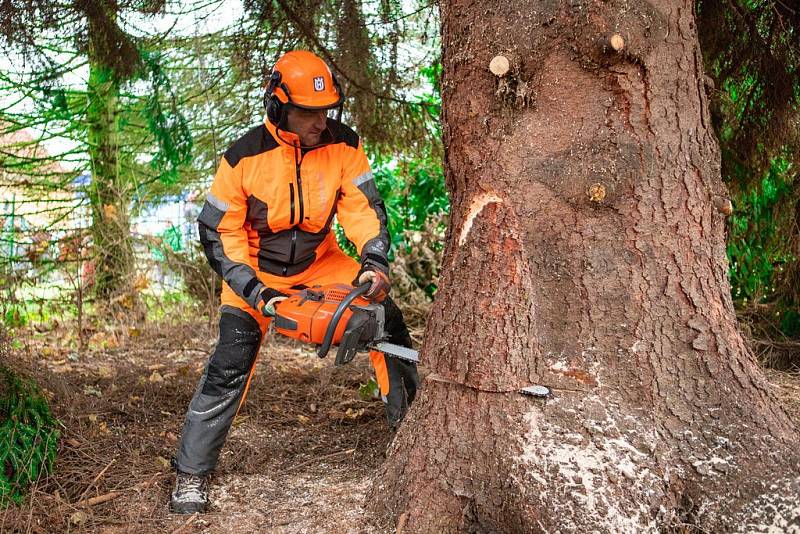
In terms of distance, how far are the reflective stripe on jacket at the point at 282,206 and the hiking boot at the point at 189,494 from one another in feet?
2.65

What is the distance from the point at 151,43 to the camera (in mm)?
4797

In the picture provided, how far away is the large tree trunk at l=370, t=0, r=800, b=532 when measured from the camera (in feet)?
8.07

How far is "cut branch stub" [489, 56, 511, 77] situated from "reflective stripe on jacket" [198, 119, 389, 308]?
3.72 feet

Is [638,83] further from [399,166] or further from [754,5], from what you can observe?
[399,166]

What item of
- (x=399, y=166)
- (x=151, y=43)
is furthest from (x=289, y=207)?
(x=399, y=166)

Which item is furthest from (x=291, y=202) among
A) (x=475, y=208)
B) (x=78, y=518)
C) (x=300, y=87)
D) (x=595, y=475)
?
(x=595, y=475)

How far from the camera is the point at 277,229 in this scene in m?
3.60

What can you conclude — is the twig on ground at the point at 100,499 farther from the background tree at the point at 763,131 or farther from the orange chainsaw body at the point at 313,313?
the background tree at the point at 763,131

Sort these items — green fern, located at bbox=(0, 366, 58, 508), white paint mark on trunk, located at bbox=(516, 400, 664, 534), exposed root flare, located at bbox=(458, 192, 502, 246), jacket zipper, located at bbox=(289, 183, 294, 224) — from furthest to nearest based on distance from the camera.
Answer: jacket zipper, located at bbox=(289, 183, 294, 224) < green fern, located at bbox=(0, 366, 58, 508) < exposed root flare, located at bbox=(458, 192, 502, 246) < white paint mark on trunk, located at bbox=(516, 400, 664, 534)

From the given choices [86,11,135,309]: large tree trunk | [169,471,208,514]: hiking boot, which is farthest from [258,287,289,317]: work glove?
[86,11,135,309]: large tree trunk

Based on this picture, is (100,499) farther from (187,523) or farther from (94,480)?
(187,523)

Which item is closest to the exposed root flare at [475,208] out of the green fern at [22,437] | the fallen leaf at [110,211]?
the green fern at [22,437]

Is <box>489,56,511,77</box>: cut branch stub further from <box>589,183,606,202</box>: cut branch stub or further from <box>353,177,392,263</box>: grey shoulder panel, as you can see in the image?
<box>353,177,392,263</box>: grey shoulder panel

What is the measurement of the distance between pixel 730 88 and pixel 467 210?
2.30 metres
